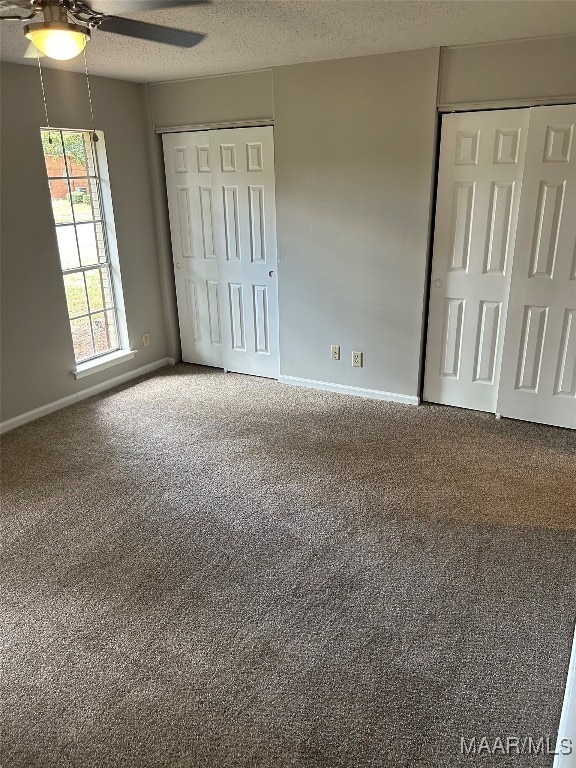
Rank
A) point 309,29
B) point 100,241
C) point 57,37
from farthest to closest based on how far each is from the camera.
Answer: point 100,241
point 309,29
point 57,37

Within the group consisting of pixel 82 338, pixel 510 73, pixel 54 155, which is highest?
pixel 510 73

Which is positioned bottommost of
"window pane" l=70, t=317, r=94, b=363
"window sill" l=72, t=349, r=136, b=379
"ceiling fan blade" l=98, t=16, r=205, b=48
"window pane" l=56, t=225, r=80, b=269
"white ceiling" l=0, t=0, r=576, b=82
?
"window sill" l=72, t=349, r=136, b=379

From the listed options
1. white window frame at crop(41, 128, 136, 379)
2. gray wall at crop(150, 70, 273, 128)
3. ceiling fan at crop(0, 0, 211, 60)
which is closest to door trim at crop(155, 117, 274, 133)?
gray wall at crop(150, 70, 273, 128)

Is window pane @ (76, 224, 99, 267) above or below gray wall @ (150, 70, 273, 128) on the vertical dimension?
below

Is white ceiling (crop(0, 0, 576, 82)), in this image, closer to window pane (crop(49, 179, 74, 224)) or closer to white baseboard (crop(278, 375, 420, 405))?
window pane (crop(49, 179, 74, 224))

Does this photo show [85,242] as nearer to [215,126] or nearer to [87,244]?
[87,244]

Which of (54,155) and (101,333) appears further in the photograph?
(101,333)

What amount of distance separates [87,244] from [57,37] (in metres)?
2.45

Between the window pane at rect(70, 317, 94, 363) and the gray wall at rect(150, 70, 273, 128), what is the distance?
1774 millimetres

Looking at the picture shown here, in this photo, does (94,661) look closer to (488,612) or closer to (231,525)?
(231,525)

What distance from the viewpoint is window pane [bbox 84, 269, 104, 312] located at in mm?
4433

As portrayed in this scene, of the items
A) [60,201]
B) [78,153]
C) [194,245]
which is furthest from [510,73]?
[60,201]

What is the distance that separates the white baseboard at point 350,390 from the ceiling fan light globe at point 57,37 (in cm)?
293

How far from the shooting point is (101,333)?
4.64 m
